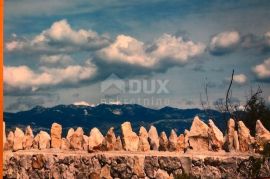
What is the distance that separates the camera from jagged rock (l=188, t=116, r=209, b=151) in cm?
1214

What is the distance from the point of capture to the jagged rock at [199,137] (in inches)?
478

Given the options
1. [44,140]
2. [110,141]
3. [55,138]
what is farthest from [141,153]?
[44,140]

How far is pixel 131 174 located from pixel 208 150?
177cm

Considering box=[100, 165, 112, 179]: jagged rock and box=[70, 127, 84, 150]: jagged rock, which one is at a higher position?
box=[70, 127, 84, 150]: jagged rock

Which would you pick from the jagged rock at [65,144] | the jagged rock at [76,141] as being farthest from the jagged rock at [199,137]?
the jagged rock at [65,144]

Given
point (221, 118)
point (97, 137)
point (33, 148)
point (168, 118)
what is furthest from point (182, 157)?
point (168, 118)

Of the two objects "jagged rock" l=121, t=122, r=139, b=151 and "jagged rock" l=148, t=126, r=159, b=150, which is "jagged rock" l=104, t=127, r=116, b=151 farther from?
"jagged rock" l=148, t=126, r=159, b=150

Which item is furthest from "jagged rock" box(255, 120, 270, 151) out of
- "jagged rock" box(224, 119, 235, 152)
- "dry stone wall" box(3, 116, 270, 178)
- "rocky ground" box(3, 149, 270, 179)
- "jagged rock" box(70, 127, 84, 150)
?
"jagged rock" box(70, 127, 84, 150)

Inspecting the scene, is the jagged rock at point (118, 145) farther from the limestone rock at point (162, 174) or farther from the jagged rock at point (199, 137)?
the jagged rock at point (199, 137)

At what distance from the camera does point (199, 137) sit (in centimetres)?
1219

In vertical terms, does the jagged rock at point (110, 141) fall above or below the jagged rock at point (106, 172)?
above

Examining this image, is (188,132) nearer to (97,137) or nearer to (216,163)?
(216,163)

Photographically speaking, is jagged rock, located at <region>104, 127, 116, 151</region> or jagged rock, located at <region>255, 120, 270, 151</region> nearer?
jagged rock, located at <region>255, 120, 270, 151</region>

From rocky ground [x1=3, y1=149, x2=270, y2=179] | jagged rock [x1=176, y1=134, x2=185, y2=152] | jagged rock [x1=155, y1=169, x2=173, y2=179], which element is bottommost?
jagged rock [x1=155, y1=169, x2=173, y2=179]
